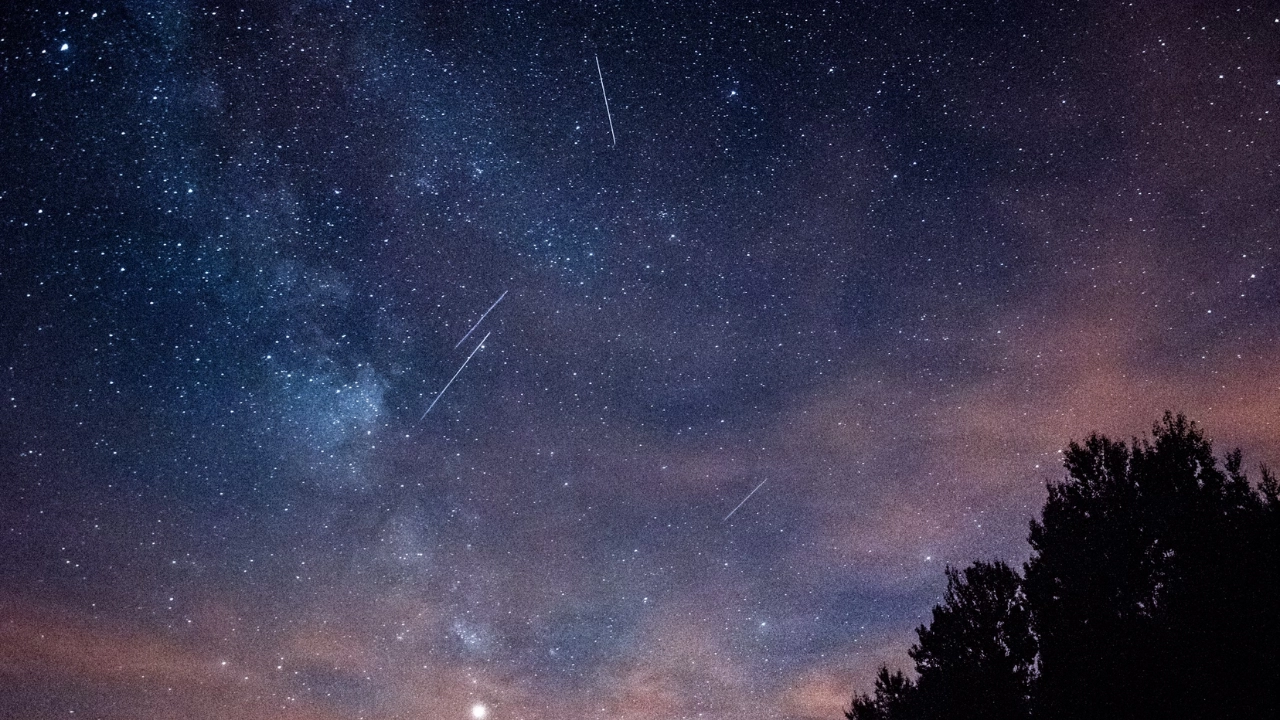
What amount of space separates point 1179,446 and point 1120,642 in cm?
468

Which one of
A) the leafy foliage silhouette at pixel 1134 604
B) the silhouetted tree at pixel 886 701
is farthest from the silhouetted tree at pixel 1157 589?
the silhouetted tree at pixel 886 701

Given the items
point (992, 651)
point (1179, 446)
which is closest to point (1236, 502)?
point (1179, 446)

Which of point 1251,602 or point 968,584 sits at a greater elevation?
point 968,584

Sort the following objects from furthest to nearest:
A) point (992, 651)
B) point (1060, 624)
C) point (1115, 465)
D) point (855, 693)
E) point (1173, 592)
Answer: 1. point (855, 693)
2. point (992, 651)
3. point (1115, 465)
4. point (1060, 624)
5. point (1173, 592)

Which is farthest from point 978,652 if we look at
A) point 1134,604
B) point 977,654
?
point 1134,604

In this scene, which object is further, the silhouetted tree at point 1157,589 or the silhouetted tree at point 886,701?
the silhouetted tree at point 886,701

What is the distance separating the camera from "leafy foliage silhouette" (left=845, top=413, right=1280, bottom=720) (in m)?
9.68

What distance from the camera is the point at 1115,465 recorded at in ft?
46.3

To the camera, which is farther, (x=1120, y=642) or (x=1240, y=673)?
(x=1120, y=642)

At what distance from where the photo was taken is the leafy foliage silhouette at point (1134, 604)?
968 centimetres

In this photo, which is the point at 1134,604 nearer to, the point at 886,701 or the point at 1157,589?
the point at 1157,589

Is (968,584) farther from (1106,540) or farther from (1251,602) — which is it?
(1251,602)

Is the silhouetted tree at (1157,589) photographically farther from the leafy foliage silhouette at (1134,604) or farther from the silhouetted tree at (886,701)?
the silhouetted tree at (886,701)

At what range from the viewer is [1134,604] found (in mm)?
11867
